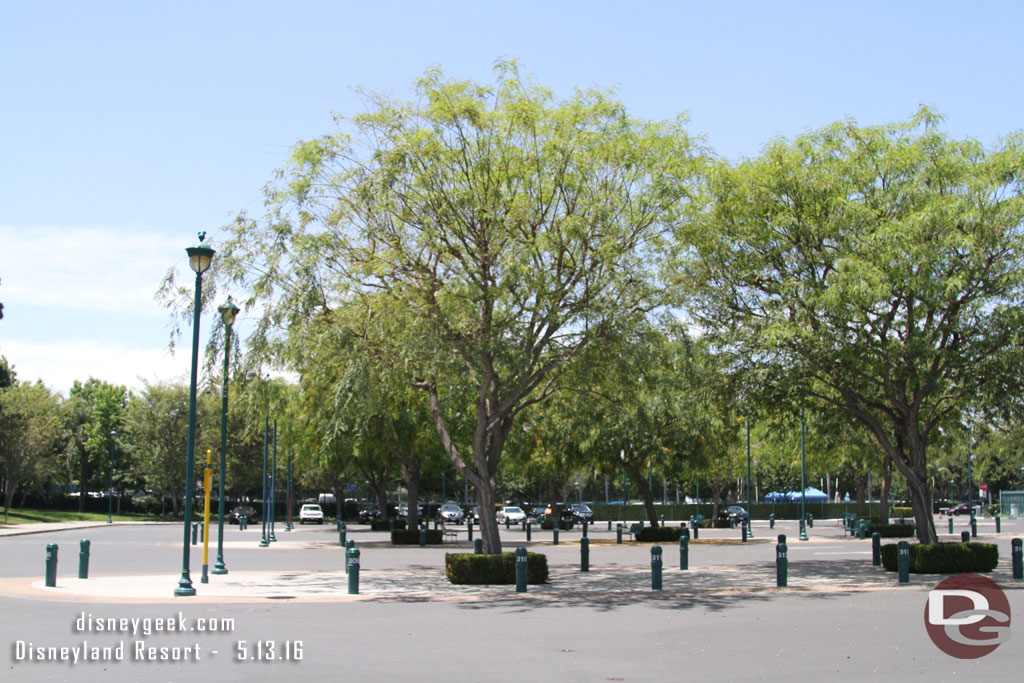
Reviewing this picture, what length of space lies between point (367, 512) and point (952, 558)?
179ft

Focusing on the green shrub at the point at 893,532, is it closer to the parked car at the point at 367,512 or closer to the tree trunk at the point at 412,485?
the tree trunk at the point at 412,485

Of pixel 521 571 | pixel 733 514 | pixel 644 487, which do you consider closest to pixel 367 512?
pixel 733 514

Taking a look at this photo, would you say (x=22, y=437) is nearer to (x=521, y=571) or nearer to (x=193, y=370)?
(x=193, y=370)

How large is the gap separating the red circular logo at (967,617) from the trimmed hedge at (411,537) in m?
22.3

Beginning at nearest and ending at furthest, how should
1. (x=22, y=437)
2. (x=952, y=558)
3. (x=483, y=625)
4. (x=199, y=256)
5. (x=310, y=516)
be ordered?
(x=483, y=625) → (x=199, y=256) → (x=952, y=558) → (x=22, y=437) → (x=310, y=516)

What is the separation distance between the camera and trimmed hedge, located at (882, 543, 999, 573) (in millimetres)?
23312

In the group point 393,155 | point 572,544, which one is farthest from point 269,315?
point 572,544

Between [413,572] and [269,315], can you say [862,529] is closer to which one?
[413,572]

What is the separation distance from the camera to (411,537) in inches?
1521

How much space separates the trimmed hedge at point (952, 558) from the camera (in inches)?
918

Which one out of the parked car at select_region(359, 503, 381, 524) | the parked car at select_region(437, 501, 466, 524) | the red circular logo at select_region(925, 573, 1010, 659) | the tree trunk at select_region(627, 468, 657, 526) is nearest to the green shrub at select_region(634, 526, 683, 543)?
the tree trunk at select_region(627, 468, 657, 526)

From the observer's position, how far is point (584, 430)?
3788cm

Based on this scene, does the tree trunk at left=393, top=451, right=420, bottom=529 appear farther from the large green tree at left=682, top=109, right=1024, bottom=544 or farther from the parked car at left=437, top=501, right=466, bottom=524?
the parked car at left=437, top=501, right=466, bottom=524

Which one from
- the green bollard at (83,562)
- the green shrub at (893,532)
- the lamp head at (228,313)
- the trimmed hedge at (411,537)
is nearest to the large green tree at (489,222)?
the lamp head at (228,313)
